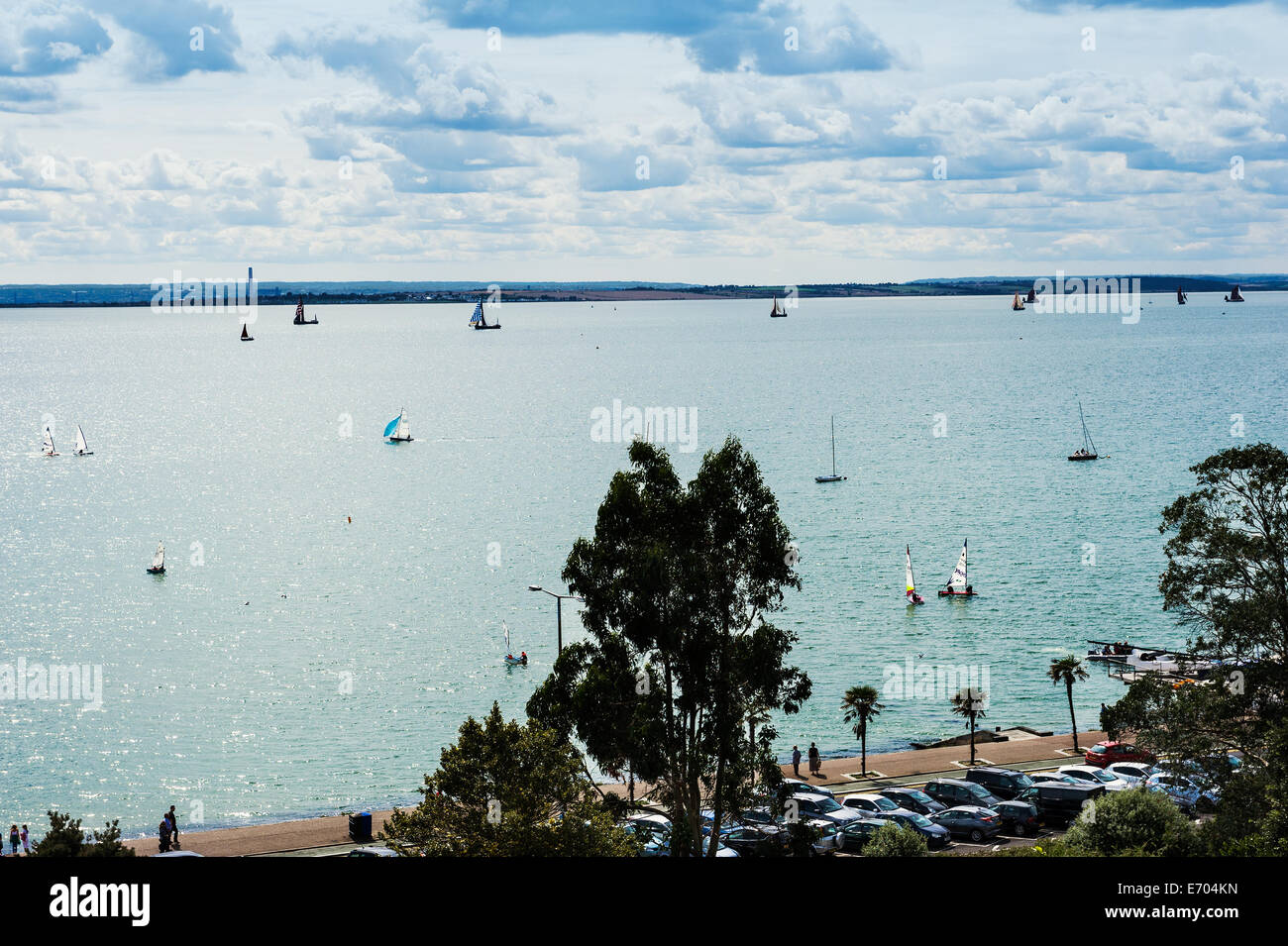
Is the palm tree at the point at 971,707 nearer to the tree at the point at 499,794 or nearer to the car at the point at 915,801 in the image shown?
the car at the point at 915,801

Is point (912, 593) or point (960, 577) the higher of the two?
point (960, 577)

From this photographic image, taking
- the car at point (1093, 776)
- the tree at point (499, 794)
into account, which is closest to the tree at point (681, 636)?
the tree at point (499, 794)

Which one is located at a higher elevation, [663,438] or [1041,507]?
[663,438]

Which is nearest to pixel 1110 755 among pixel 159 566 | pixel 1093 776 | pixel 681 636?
pixel 1093 776

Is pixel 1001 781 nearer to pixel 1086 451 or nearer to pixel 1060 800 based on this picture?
pixel 1060 800

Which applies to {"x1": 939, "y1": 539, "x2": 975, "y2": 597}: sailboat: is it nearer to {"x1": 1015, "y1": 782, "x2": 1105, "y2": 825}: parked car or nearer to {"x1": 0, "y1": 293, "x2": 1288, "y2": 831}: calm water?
{"x1": 0, "y1": 293, "x2": 1288, "y2": 831}: calm water
